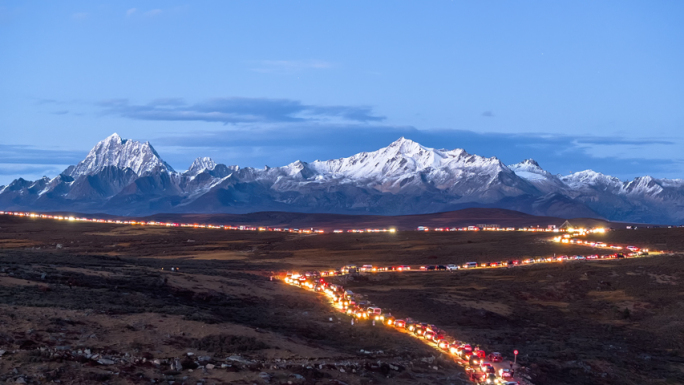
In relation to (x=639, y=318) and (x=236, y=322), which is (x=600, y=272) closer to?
(x=639, y=318)

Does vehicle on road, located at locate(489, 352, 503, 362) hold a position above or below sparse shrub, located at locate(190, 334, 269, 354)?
below

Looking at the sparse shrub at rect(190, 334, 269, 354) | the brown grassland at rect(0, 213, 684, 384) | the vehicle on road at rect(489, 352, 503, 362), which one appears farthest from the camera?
the vehicle on road at rect(489, 352, 503, 362)

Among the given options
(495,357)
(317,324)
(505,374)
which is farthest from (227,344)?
(495,357)

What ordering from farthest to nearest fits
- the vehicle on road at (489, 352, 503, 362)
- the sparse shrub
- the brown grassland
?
the vehicle on road at (489, 352, 503, 362)
the sparse shrub
the brown grassland

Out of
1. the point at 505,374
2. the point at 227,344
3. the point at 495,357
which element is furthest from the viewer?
the point at 495,357

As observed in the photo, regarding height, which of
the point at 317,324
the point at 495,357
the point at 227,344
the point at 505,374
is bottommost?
the point at 495,357

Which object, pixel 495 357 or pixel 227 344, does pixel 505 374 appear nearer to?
pixel 495 357

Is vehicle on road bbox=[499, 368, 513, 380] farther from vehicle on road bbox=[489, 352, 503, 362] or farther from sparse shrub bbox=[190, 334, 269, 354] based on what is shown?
sparse shrub bbox=[190, 334, 269, 354]

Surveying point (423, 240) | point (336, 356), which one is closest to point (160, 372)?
point (336, 356)

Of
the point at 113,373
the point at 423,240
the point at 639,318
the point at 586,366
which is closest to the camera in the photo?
the point at 113,373

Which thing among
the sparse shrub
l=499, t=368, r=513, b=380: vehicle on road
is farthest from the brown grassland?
l=499, t=368, r=513, b=380: vehicle on road

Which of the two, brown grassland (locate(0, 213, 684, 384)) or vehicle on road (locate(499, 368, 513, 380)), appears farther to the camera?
vehicle on road (locate(499, 368, 513, 380))
